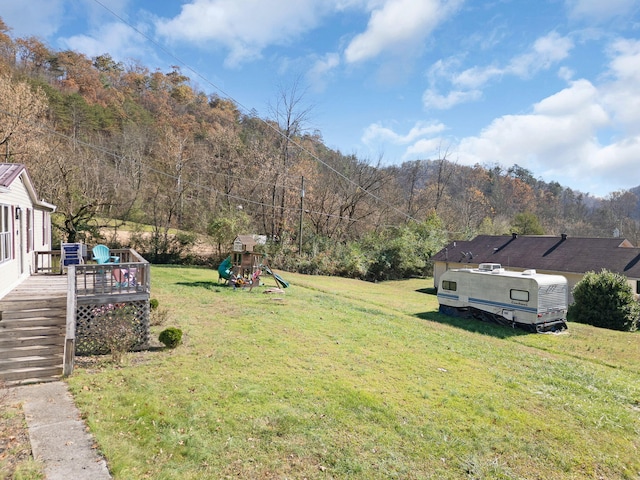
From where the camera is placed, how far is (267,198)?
122ft

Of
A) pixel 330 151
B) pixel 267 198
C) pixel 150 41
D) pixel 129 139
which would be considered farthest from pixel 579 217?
pixel 150 41

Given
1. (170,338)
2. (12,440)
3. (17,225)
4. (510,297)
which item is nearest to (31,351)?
(170,338)

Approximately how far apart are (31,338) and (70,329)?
0.80 metres

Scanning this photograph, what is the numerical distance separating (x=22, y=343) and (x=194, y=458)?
5082mm

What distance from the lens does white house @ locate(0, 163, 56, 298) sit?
10094 mm

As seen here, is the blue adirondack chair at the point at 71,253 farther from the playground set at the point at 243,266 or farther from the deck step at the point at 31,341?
the deck step at the point at 31,341

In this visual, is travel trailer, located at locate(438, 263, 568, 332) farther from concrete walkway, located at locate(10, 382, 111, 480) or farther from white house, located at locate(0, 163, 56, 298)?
white house, located at locate(0, 163, 56, 298)

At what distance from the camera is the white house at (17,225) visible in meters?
10.1

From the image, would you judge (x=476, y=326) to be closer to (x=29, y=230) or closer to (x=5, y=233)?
(x=5, y=233)

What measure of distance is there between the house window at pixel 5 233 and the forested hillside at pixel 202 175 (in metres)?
10.6

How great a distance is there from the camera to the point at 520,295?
54.9 ft

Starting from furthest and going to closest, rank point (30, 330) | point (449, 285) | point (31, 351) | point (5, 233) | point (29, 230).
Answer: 1. point (449, 285)
2. point (29, 230)
3. point (5, 233)
4. point (30, 330)
5. point (31, 351)

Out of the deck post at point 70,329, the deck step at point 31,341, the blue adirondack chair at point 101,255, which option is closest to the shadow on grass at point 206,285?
the blue adirondack chair at point 101,255

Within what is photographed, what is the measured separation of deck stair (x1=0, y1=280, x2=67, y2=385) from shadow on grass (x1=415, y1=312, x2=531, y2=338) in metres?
14.4
